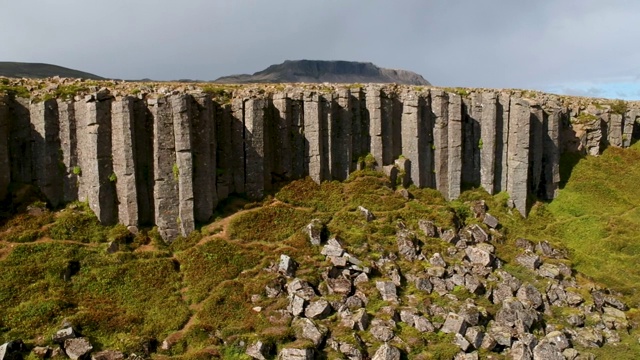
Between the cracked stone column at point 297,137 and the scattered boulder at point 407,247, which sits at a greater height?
the cracked stone column at point 297,137

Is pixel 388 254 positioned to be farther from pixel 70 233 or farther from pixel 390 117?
pixel 70 233

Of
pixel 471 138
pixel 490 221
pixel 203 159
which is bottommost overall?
pixel 490 221

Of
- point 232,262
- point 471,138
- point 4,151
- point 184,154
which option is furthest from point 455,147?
point 4,151

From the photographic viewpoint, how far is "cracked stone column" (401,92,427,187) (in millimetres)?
40219

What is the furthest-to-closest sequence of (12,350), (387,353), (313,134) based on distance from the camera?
(313,134)
(387,353)
(12,350)

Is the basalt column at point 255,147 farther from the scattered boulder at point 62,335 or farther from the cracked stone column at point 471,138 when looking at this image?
the cracked stone column at point 471,138

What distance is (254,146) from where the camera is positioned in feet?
115

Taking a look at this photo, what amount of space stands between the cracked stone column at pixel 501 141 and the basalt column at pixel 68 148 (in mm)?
30965

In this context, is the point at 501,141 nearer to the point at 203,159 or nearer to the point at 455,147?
the point at 455,147

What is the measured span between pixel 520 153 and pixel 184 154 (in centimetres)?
2607

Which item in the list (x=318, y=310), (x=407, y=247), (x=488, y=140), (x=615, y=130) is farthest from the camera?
(x=615, y=130)

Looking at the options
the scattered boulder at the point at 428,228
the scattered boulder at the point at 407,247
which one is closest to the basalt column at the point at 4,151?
the scattered boulder at the point at 407,247

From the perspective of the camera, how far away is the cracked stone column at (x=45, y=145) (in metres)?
30.9

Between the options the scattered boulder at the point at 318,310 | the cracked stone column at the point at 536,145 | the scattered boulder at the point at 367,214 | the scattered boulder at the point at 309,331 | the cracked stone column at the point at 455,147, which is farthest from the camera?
the cracked stone column at the point at 536,145
